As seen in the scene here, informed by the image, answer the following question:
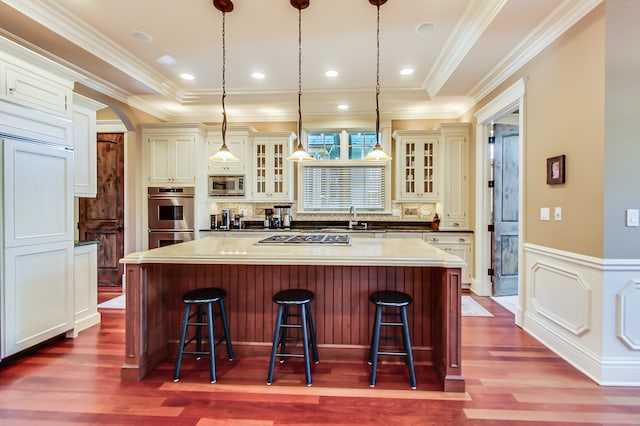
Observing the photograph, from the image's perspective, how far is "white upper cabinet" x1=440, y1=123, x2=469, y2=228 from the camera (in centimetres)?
474

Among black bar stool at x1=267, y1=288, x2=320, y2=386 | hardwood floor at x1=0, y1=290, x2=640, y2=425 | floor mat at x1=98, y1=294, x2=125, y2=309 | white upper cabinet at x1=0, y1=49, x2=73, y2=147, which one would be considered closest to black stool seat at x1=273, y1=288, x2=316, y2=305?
black bar stool at x1=267, y1=288, x2=320, y2=386

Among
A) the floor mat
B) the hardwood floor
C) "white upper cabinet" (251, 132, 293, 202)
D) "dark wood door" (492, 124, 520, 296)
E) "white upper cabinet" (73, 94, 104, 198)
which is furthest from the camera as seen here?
"white upper cabinet" (251, 132, 293, 202)

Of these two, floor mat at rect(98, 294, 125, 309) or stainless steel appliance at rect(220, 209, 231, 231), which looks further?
stainless steel appliance at rect(220, 209, 231, 231)

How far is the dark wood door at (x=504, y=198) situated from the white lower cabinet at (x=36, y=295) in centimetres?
502

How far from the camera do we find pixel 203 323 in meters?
2.47

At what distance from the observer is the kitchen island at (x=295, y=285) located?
7.00 feet

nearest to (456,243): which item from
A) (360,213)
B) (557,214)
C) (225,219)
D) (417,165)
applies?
(417,165)

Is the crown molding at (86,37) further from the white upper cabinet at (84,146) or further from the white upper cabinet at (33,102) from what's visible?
the white upper cabinet at (84,146)

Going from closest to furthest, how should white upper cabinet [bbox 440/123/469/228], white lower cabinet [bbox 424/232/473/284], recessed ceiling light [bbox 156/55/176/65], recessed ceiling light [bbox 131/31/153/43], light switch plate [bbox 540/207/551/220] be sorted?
1. light switch plate [bbox 540/207/551/220]
2. recessed ceiling light [bbox 131/31/153/43]
3. recessed ceiling light [bbox 156/55/176/65]
4. white lower cabinet [bbox 424/232/473/284]
5. white upper cabinet [bbox 440/123/469/228]

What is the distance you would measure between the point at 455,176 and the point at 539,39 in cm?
219

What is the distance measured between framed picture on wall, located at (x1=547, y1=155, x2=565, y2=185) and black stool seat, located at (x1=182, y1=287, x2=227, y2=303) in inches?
115

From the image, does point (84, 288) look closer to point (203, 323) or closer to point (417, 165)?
point (203, 323)

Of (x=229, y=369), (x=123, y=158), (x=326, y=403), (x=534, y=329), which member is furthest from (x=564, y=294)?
(x=123, y=158)

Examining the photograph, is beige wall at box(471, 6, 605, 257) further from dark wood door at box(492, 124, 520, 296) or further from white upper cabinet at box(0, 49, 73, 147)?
white upper cabinet at box(0, 49, 73, 147)
